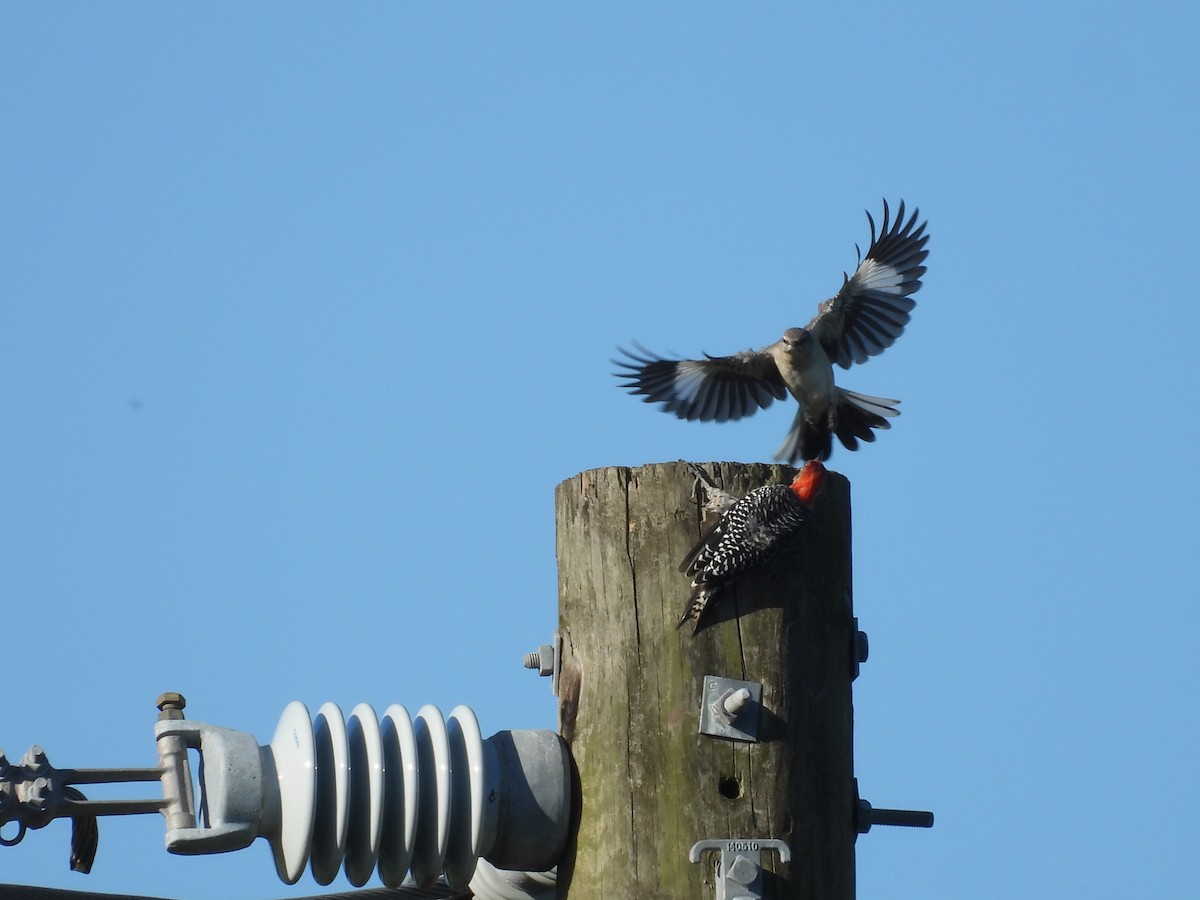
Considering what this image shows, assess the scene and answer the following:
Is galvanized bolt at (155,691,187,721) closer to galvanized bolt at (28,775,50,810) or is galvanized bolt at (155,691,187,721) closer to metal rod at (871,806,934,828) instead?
galvanized bolt at (28,775,50,810)

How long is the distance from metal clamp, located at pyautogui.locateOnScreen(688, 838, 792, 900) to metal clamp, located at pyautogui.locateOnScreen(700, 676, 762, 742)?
0.21 m

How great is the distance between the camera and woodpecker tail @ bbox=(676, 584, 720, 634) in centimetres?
353

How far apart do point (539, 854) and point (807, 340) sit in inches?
100

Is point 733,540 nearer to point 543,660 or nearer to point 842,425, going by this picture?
point 543,660

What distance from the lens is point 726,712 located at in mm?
3486

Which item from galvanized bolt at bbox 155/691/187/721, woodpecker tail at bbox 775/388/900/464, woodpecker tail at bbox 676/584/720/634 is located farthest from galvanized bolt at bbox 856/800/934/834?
woodpecker tail at bbox 775/388/900/464

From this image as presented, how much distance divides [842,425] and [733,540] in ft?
8.38

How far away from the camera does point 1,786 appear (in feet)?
10.4

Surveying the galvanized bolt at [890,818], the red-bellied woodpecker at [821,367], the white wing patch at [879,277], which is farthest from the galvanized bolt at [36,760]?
the white wing patch at [879,277]

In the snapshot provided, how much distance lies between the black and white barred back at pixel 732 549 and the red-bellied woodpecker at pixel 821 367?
2044mm

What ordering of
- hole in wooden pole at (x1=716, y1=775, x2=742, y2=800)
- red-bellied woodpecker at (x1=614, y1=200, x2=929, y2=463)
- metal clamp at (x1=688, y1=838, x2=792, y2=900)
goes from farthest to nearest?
red-bellied woodpecker at (x1=614, y1=200, x2=929, y2=463) < hole in wooden pole at (x1=716, y1=775, x2=742, y2=800) < metal clamp at (x1=688, y1=838, x2=792, y2=900)

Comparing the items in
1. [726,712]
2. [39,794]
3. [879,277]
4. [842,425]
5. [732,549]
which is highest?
[879,277]

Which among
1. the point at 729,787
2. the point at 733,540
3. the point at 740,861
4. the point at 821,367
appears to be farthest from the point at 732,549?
the point at 821,367

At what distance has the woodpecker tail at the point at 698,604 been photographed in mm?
3531
